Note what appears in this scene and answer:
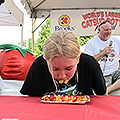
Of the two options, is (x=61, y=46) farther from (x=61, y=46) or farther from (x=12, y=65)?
(x=12, y=65)

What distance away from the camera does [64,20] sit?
13.5 ft

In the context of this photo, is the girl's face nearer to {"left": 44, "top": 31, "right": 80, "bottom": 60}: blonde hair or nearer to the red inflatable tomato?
{"left": 44, "top": 31, "right": 80, "bottom": 60}: blonde hair

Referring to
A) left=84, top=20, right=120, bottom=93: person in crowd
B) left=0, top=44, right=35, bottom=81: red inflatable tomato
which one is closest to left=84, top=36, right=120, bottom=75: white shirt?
left=84, top=20, right=120, bottom=93: person in crowd

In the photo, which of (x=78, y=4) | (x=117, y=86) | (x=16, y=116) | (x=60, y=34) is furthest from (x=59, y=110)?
(x=78, y=4)

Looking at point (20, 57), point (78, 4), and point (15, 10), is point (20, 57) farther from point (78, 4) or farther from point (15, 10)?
point (78, 4)

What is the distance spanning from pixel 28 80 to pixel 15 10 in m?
2.16

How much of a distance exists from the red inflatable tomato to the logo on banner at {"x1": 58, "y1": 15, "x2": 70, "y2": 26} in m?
2.62

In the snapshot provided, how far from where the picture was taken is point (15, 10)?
2949 millimetres

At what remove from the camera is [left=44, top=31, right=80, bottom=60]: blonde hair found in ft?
2.65

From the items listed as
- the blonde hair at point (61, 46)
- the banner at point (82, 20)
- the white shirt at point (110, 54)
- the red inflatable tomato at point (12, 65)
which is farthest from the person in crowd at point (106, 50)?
the banner at point (82, 20)

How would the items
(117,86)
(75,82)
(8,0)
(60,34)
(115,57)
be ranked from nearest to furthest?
(60,34), (75,82), (117,86), (115,57), (8,0)

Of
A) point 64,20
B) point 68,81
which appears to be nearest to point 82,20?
point 64,20

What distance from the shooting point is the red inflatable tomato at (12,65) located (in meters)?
1.59

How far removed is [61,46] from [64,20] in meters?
3.41
